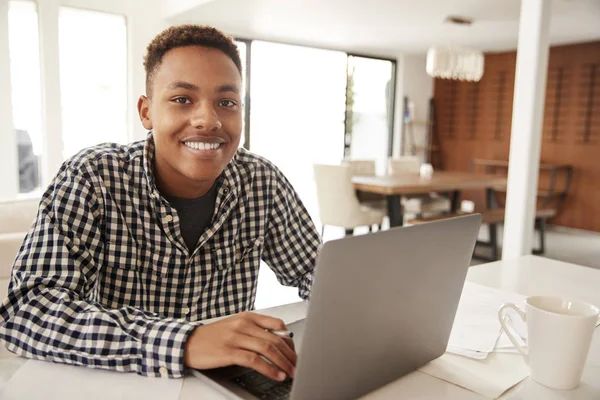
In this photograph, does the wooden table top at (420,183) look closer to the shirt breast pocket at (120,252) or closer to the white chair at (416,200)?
the white chair at (416,200)

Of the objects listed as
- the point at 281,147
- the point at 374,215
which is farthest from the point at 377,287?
the point at 281,147

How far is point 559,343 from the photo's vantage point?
659mm

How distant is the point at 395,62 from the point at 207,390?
7.03m

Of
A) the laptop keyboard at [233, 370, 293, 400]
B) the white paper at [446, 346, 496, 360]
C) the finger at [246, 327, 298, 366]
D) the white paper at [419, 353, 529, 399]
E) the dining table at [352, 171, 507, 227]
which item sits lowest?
the dining table at [352, 171, 507, 227]

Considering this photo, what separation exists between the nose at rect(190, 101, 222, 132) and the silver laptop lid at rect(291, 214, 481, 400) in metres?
0.52

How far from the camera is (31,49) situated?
14.2 feet

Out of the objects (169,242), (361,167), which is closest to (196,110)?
(169,242)

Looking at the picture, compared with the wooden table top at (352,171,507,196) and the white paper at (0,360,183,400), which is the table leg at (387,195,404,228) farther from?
the white paper at (0,360,183,400)

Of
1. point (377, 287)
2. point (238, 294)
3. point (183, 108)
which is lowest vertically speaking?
point (238, 294)

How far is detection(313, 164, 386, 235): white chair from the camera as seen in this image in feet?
13.6

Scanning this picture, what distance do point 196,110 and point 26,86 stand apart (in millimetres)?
4091

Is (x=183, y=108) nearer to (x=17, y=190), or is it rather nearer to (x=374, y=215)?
(x=374, y=215)

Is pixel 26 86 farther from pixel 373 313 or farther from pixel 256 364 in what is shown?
pixel 373 313

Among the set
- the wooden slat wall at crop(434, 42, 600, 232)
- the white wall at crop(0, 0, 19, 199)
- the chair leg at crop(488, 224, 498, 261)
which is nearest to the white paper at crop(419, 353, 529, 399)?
the chair leg at crop(488, 224, 498, 261)
